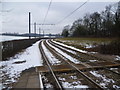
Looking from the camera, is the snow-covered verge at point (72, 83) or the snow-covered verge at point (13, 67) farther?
the snow-covered verge at point (13, 67)

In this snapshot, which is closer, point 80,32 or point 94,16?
point 94,16

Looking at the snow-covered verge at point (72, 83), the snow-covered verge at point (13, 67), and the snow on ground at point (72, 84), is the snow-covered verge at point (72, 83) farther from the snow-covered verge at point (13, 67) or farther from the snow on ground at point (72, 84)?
the snow-covered verge at point (13, 67)

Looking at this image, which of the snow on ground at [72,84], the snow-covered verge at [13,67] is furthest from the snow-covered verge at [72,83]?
Result: the snow-covered verge at [13,67]

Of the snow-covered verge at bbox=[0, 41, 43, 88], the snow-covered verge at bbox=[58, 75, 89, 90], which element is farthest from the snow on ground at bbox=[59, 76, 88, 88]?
the snow-covered verge at bbox=[0, 41, 43, 88]

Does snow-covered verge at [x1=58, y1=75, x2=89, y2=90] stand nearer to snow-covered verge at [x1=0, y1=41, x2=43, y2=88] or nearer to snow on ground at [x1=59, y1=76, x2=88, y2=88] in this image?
snow on ground at [x1=59, y1=76, x2=88, y2=88]

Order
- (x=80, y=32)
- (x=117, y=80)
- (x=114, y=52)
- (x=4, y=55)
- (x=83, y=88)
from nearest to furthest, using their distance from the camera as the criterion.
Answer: (x=83, y=88) < (x=117, y=80) < (x=4, y=55) < (x=114, y=52) < (x=80, y=32)

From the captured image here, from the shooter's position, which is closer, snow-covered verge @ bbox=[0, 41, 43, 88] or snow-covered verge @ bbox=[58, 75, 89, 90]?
snow-covered verge @ bbox=[58, 75, 89, 90]

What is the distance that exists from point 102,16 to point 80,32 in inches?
712

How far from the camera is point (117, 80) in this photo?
895 cm

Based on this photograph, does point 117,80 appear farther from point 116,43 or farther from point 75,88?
point 116,43

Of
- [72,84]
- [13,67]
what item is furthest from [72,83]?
[13,67]

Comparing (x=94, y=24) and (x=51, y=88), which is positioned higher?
(x=94, y=24)

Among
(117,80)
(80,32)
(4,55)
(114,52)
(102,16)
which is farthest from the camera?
(80,32)

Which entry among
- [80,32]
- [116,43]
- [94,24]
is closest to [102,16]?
[94,24]
